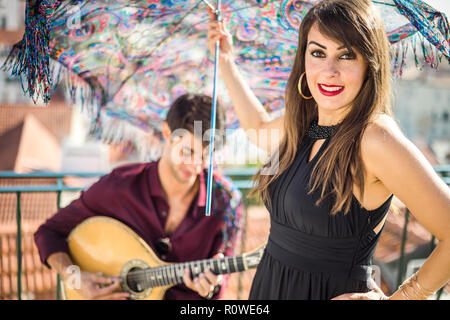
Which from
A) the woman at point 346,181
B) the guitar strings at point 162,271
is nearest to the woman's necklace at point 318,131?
the woman at point 346,181

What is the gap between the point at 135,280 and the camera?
2332 mm

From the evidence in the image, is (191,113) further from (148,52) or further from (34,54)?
(34,54)

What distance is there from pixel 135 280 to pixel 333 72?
1523mm

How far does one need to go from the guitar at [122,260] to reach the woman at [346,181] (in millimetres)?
735

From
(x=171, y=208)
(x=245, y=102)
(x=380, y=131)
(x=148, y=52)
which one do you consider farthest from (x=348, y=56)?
(x=171, y=208)

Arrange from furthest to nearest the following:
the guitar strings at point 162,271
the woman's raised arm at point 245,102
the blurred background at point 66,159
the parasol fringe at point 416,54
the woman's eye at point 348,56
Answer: the blurred background at point 66,159
the guitar strings at point 162,271
the woman's raised arm at point 245,102
the parasol fringe at point 416,54
the woman's eye at point 348,56

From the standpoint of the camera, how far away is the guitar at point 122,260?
2.26 m

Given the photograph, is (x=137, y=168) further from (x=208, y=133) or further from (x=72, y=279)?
(x=72, y=279)

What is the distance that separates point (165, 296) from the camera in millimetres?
2311

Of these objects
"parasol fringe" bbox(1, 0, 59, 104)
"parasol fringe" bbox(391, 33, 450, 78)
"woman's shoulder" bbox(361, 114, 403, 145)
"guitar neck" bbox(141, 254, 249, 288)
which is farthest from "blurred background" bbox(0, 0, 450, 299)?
"parasol fringe" bbox(1, 0, 59, 104)

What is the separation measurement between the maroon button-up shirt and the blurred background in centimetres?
28

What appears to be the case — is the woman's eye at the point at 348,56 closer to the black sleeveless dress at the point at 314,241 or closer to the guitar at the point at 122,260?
the black sleeveless dress at the point at 314,241

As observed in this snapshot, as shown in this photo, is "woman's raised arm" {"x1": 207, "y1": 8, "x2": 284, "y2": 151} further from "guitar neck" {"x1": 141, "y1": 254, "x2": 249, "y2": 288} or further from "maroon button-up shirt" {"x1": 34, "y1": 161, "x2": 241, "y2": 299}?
"guitar neck" {"x1": 141, "y1": 254, "x2": 249, "y2": 288}

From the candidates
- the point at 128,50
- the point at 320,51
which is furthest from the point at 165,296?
the point at 320,51
